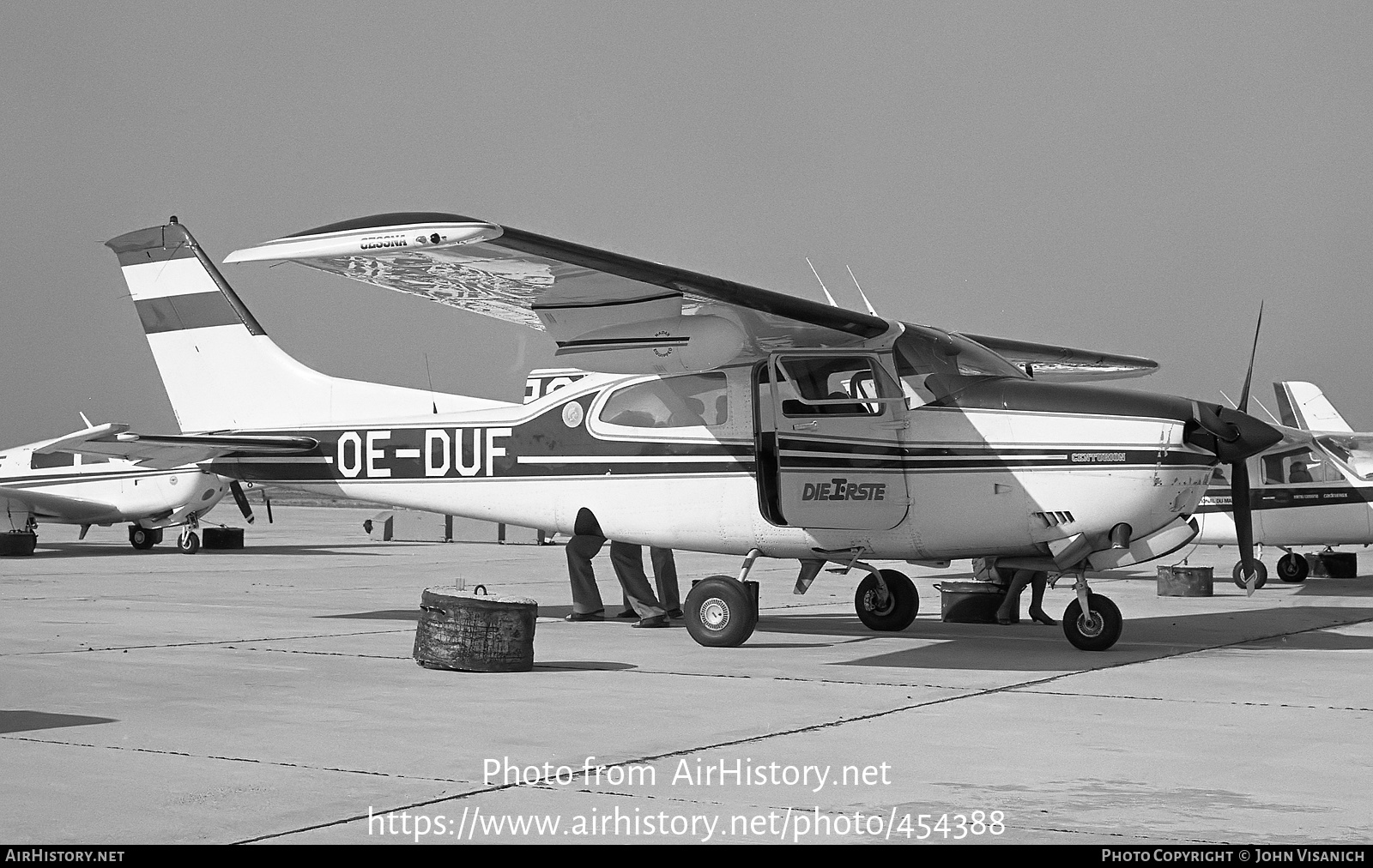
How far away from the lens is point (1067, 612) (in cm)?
1071

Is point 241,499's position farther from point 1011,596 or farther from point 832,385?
point 832,385

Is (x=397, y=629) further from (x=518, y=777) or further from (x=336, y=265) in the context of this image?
(x=518, y=777)

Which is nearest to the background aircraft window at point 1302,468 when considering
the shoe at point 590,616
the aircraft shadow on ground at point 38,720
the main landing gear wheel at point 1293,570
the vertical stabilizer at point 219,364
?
the main landing gear wheel at point 1293,570

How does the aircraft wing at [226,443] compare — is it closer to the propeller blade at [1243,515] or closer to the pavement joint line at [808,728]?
the pavement joint line at [808,728]

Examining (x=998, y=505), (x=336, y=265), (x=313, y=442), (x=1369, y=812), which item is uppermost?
(x=336, y=265)

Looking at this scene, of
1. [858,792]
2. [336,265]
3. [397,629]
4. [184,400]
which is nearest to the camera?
[858,792]

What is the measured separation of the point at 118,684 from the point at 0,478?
79.4 feet

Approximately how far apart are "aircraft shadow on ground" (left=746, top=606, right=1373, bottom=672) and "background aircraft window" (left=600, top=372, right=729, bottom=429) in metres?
2.33

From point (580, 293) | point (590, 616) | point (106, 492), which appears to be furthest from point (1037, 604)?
point (106, 492)

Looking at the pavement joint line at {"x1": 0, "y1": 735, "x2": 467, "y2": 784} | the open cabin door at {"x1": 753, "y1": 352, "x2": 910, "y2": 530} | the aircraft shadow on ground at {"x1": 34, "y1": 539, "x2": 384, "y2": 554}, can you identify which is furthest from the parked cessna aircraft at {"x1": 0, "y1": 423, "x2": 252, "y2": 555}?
the pavement joint line at {"x1": 0, "y1": 735, "x2": 467, "y2": 784}

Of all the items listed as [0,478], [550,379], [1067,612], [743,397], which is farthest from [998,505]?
[0,478]

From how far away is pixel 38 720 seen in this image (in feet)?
22.3

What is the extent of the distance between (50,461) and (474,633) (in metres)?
24.2

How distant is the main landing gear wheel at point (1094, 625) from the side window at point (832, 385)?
2254 mm
